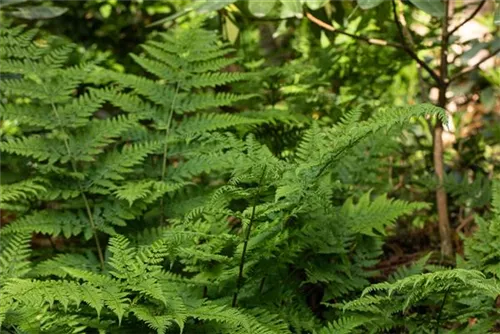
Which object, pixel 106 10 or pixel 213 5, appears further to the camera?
pixel 106 10

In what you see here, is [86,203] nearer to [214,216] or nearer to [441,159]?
[214,216]

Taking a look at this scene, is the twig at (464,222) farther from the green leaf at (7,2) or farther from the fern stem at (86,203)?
the green leaf at (7,2)

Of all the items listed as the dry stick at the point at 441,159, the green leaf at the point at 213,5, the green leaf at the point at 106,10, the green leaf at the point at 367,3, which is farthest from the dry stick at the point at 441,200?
the green leaf at the point at 106,10

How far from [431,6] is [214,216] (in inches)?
39.5

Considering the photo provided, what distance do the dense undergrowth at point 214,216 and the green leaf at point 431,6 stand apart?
34cm

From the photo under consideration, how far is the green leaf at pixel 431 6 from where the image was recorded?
2.12 m

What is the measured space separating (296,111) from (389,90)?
0.74 metres

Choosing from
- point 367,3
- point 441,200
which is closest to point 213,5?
point 367,3

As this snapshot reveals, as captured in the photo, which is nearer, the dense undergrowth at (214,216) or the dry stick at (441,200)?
the dense undergrowth at (214,216)

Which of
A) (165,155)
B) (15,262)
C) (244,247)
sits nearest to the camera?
(244,247)

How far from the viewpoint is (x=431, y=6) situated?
6.98ft

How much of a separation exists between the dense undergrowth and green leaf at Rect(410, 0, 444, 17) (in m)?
0.34

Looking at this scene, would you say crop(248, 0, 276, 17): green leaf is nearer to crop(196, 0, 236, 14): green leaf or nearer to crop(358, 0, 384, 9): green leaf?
crop(196, 0, 236, 14): green leaf

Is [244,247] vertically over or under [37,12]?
under
